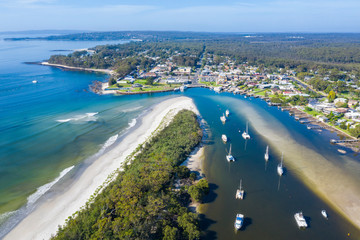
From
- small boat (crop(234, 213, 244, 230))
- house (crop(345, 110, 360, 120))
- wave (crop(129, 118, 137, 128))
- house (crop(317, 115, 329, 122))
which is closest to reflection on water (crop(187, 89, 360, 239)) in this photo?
small boat (crop(234, 213, 244, 230))

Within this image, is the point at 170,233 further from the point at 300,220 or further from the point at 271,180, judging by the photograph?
the point at 271,180

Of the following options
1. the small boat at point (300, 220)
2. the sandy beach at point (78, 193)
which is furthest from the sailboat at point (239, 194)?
the sandy beach at point (78, 193)

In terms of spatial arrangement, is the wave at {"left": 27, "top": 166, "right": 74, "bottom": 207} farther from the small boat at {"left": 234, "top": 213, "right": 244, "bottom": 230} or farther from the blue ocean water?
the small boat at {"left": 234, "top": 213, "right": 244, "bottom": 230}

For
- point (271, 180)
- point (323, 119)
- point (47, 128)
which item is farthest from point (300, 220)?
point (47, 128)

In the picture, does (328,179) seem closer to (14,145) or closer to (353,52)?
(14,145)

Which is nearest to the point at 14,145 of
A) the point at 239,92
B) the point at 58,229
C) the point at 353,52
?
the point at 58,229

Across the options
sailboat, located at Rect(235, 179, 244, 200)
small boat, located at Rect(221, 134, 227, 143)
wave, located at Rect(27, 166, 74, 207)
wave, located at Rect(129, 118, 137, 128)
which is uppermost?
wave, located at Rect(129, 118, 137, 128)
